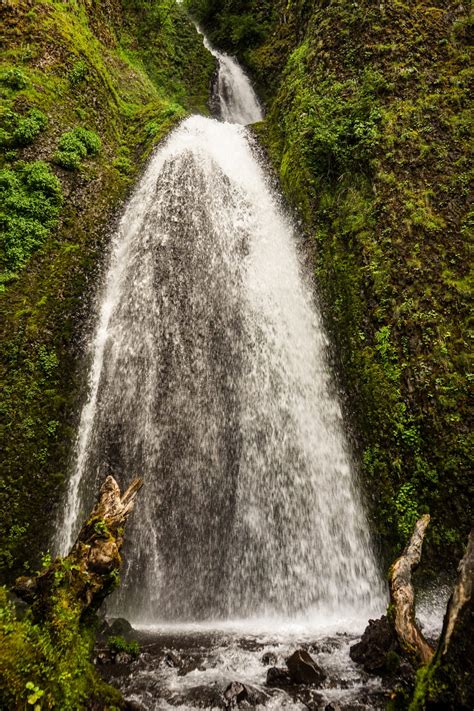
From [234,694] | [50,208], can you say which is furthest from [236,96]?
[234,694]

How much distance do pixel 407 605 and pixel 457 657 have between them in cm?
152

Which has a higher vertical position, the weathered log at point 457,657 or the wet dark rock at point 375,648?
the weathered log at point 457,657

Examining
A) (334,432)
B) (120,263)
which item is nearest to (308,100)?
(120,263)

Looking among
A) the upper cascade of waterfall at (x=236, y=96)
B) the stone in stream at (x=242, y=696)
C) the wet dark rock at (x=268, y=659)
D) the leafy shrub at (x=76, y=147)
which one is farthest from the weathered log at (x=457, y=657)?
the upper cascade of waterfall at (x=236, y=96)

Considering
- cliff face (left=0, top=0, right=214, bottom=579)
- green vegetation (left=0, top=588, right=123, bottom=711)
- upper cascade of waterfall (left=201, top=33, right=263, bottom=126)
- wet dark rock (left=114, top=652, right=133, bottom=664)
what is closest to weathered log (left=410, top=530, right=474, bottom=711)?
green vegetation (left=0, top=588, right=123, bottom=711)

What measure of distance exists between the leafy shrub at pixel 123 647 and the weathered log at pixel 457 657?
12.2 ft

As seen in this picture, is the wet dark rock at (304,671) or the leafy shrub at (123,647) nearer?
the wet dark rock at (304,671)

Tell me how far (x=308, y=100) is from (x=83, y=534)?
12271mm

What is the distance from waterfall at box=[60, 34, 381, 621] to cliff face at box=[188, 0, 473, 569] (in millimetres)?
737

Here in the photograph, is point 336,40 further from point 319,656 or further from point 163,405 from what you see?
point 319,656

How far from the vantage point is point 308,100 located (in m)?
11.4

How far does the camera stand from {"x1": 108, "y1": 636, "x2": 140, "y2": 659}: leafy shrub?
193 inches

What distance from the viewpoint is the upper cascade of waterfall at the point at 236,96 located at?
18812 mm

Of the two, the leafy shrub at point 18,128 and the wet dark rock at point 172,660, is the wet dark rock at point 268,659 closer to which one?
the wet dark rock at point 172,660
